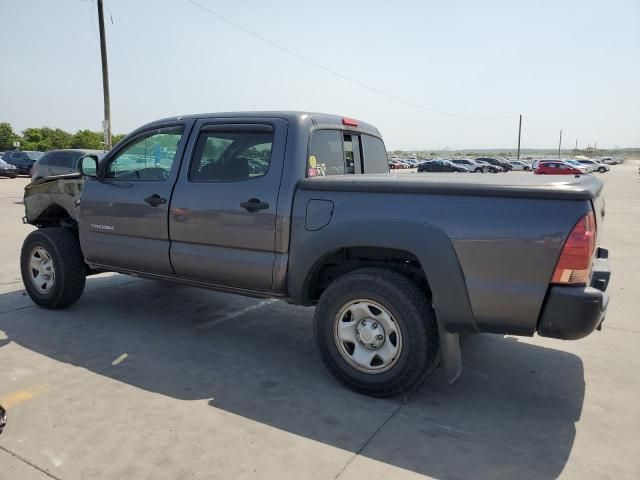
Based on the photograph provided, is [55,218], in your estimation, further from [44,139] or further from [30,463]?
[44,139]

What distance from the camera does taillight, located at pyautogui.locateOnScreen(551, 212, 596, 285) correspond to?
Result: 272cm

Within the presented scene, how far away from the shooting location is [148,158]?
4605 millimetres

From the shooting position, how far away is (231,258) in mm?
3914

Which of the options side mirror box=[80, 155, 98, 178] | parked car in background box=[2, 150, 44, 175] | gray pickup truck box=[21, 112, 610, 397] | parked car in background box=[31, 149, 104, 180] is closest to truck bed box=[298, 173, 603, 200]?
gray pickup truck box=[21, 112, 610, 397]

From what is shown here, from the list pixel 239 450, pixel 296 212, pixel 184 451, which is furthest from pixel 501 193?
pixel 184 451

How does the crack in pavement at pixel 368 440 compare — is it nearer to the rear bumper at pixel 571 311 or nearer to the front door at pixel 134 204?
the rear bumper at pixel 571 311

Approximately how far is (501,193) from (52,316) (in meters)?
4.34

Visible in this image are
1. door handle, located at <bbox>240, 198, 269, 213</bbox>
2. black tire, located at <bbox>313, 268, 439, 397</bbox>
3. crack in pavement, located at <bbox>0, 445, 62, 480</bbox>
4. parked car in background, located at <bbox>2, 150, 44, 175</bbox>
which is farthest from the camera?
parked car in background, located at <bbox>2, 150, 44, 175</bbox>

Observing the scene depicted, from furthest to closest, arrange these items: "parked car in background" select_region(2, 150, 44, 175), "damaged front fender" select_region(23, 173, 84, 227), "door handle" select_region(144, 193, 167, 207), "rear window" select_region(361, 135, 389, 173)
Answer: "parked car in background" select_region(2, 150, 44, 175) < "damaged front fender" select_region(23, 173, 84, 227) < "rear window" select_region(361, 135, 389, 173) < "door handle" select_region(144, 193, 167, 207)

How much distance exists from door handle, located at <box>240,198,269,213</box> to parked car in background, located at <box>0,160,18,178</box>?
29360 millimetres

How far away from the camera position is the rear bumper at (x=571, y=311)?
277 centimetres

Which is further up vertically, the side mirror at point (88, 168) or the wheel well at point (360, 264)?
the side mirror at point (88, 168)

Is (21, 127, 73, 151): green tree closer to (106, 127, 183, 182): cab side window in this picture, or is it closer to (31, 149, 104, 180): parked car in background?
(31, 149, 104, 180): parked car in background

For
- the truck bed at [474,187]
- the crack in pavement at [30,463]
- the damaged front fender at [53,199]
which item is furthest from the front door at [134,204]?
the crack in pavement at [30,463]
